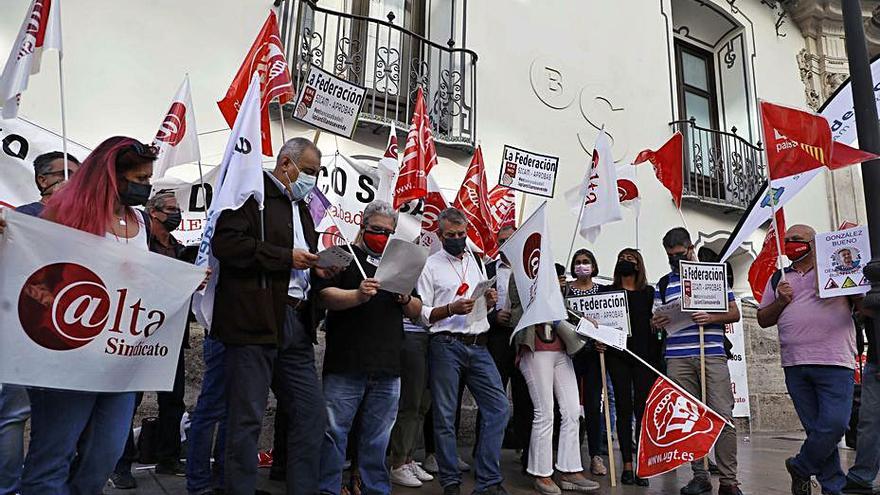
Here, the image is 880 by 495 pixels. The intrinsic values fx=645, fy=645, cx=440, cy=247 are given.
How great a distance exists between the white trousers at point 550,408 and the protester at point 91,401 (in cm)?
260

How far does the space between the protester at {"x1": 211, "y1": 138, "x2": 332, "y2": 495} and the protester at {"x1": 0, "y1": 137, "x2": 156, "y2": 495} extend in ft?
1.41

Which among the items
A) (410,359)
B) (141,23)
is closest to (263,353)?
(410,359)

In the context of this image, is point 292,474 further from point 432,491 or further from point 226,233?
point 432,491

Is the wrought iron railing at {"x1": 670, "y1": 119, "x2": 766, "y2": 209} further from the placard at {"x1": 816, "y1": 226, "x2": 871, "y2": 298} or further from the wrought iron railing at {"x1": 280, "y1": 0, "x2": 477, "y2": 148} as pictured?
the placard at {"x1": 816, "y1": 226, "x2": 871, "y2": 298}

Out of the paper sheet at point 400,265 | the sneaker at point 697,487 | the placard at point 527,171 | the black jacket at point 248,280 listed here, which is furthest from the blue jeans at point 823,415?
the black jacket at point 248,280

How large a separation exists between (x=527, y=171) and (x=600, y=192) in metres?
0.80

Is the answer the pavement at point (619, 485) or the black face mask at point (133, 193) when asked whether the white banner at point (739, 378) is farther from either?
the black face mask at point (133, 193)

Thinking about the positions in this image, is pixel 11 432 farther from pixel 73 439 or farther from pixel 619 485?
pixel 619 485

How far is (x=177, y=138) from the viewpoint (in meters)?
4.74

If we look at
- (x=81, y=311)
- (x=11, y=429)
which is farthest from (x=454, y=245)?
(x=11, y=429)

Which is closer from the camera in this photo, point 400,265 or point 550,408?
point 400,265

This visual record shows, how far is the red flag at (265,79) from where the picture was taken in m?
4.94

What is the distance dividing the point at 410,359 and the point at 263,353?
1337 mm

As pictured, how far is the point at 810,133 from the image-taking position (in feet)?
14.6
